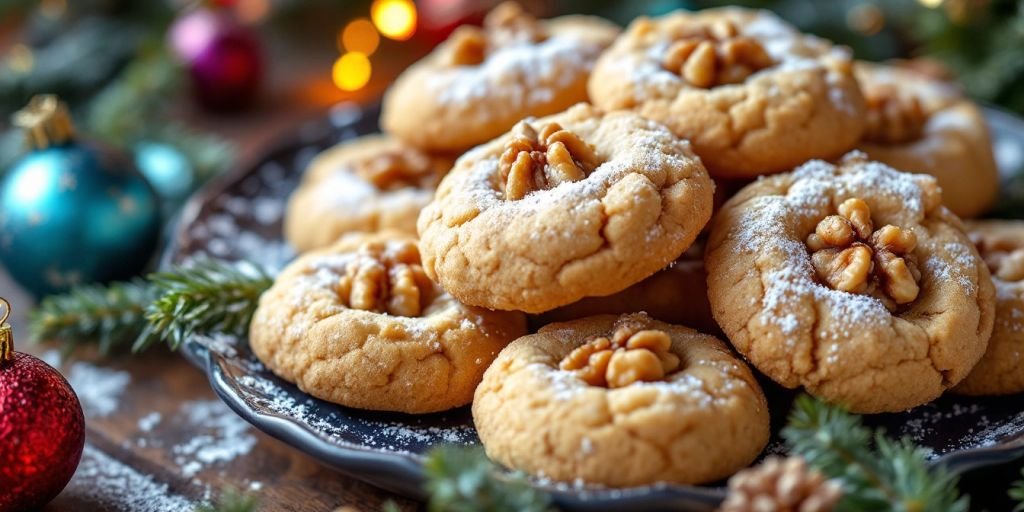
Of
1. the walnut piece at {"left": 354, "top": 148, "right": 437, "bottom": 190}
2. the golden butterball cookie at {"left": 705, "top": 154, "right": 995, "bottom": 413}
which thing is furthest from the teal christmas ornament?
the golden butterball cookie at {"left": 705, "top": 154, "right": 995, "bottom": 413}

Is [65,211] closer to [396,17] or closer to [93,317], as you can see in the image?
[93,317]

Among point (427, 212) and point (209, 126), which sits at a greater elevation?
point (427, 212)

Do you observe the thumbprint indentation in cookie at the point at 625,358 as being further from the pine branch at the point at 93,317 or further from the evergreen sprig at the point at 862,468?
the pine branch at the point at 93,317

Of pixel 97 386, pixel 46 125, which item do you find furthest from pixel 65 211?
pixel 97 386

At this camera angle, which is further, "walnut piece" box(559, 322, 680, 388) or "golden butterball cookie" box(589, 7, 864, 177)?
"golden butterball cookie" box(589, 7, 864, 177)

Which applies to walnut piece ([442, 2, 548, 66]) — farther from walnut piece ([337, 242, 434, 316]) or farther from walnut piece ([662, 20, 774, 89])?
walnut piece ([337, 242, 434, 316])

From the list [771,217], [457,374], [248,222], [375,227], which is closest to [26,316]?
[248,222]

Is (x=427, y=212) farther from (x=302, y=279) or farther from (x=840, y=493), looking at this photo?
(x=840, y=493)

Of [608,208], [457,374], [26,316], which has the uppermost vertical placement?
[608,208]

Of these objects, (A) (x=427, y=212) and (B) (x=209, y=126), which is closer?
(A) (x=427, y=212)
